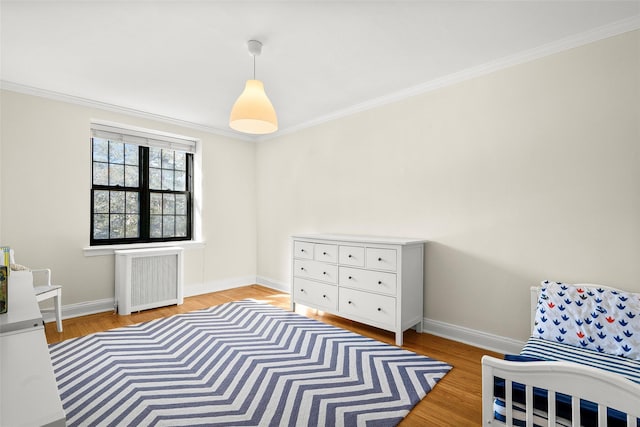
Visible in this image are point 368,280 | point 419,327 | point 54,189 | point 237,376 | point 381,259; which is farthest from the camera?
point 54,189

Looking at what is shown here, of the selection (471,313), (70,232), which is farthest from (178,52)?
(471,313)

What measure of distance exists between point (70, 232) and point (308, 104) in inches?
119

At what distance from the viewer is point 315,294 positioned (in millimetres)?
3518

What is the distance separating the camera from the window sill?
3.58 m

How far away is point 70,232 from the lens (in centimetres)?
345

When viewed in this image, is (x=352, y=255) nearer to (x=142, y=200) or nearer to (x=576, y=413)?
(x=576, y=413)

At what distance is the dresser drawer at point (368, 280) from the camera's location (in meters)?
2.86

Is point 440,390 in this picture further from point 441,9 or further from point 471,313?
point 441,9

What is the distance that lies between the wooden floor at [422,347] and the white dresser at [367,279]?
7.0 inches

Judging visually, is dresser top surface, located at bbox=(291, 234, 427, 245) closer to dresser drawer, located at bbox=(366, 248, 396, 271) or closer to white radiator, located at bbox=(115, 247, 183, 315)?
dresser drawer, located at bbox=(366, 248, 396, 271)

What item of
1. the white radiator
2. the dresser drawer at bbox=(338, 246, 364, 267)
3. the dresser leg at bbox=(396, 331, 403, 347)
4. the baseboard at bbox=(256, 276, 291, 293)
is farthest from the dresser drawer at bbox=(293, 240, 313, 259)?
the white radiator

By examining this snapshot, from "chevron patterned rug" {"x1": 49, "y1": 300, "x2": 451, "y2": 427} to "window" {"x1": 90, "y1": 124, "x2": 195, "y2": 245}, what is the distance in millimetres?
1391

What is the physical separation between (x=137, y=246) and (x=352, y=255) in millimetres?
2757

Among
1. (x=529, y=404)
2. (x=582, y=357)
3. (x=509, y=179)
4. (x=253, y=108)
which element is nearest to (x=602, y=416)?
(x=529, y=404)
